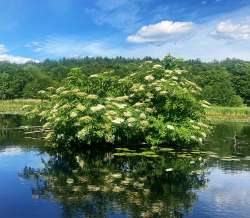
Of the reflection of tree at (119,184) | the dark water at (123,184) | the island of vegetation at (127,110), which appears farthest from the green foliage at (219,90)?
the reflection of tree at (119,184)

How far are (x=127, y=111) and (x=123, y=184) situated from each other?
13.0m

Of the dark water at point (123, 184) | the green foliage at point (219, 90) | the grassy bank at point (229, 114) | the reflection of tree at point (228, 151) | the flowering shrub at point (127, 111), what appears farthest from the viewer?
the green foliage at point (219, 90)

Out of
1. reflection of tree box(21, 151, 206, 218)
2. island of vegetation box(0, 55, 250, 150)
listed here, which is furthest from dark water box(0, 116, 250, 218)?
island of vegetation box(0, 55, 250, 150)

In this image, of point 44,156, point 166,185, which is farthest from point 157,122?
point 166,185

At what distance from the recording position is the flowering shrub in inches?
1419

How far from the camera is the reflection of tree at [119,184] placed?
789 inches

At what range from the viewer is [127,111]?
122 feet

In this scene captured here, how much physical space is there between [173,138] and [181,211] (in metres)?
17.5

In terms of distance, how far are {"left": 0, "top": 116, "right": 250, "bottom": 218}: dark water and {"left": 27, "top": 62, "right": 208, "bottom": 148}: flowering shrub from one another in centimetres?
194

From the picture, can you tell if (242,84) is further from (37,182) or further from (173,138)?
(37,182)

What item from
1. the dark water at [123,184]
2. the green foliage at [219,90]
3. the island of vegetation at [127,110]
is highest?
the green foliage at [219,90]

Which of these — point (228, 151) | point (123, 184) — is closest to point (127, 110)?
point (228, 151)

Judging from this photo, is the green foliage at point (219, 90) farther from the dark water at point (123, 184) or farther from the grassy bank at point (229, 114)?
the dark water at point (123, 184)

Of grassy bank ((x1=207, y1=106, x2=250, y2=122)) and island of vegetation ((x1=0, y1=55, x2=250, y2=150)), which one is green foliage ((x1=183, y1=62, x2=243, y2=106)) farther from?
island of vegetation ((x1=0, y1=55, x2=250, y2=150))
